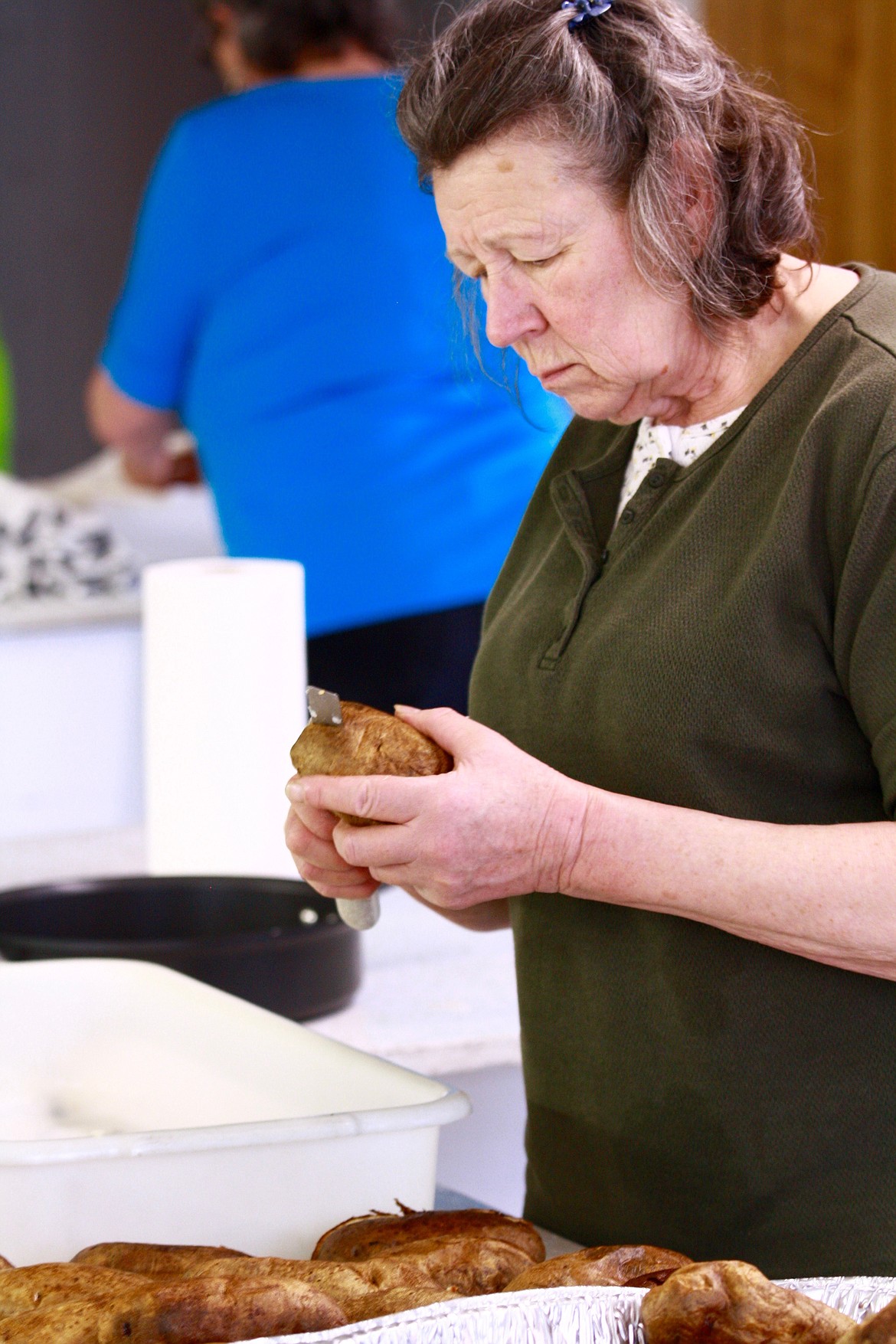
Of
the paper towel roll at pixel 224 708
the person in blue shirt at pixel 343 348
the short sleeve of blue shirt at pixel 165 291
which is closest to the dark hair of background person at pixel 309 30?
the person in blue shirt at pixel 343 348

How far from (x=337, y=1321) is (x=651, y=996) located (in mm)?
382

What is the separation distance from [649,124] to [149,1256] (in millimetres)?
701

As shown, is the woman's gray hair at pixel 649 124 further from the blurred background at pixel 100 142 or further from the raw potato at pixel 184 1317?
the blurred background at pixel 100 142

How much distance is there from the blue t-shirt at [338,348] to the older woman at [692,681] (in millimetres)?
1022

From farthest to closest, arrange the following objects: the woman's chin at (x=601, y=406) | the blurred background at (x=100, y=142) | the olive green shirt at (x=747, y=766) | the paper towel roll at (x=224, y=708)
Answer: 1. the blurred background at (x=100, y=142)
2. the paper towel roll at (x=224, y=708)
3. the woman's chin at (x=601, y=406)
4. the olive green shirt at (x=747, y=766)

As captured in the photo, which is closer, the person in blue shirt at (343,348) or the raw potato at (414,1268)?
the raw potato at (414,1268)

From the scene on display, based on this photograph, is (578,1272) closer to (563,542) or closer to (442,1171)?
(563,542)

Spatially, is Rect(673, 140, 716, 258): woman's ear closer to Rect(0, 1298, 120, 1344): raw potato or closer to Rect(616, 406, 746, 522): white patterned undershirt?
Rect(616, 406, 746, 522): white patterned undershirt

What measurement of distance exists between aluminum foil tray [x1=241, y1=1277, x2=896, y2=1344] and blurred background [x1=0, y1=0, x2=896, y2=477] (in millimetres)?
2856

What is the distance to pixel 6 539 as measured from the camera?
11.2 feet

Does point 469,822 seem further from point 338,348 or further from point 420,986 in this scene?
point 338,348

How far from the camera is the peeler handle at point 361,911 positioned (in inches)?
42.0

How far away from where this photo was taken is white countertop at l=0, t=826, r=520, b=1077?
1.34 metres

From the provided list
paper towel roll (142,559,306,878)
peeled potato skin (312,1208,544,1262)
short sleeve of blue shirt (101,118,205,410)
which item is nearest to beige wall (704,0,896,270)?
short sleeve of blue shirt (101,118,205,410)
